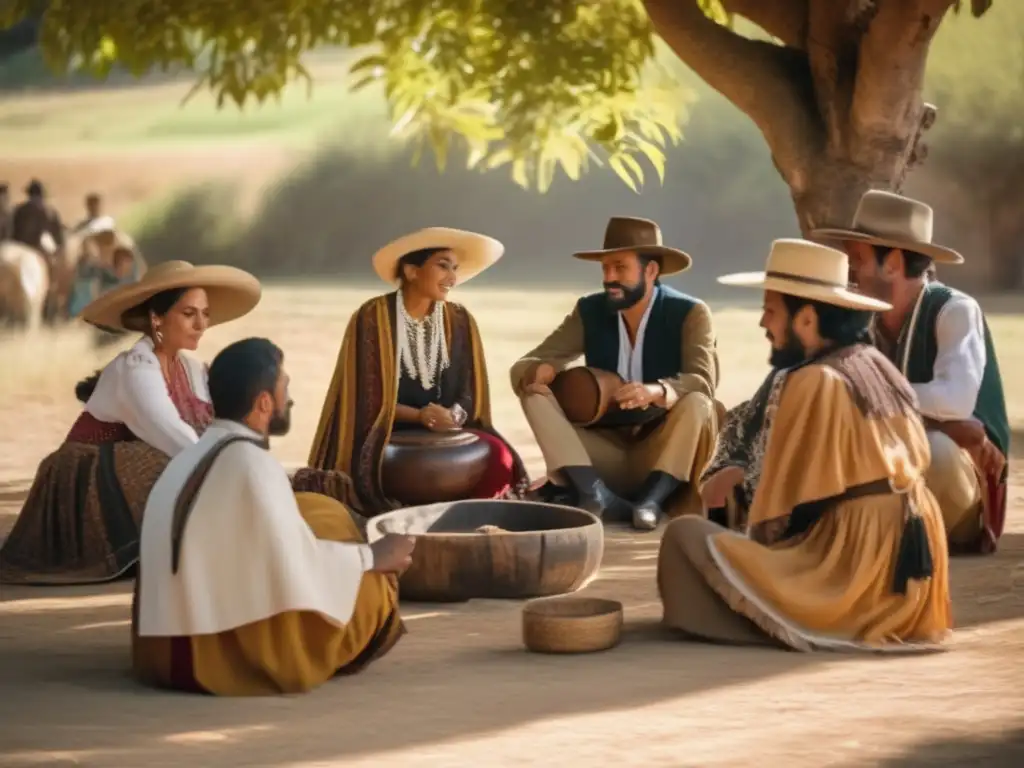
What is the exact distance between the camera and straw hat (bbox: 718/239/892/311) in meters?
5.51

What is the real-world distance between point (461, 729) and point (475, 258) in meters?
3.85

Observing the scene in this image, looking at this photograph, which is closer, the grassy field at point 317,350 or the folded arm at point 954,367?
the folded arm at point 954,367

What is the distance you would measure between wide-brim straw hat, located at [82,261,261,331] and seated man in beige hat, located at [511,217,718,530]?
5.82 ft

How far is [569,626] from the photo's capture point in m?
5.56

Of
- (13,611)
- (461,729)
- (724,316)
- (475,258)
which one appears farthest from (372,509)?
(724,316)

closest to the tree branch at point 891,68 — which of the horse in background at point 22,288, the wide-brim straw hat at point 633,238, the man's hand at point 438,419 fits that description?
the wide-brim straw hat at point 633,238

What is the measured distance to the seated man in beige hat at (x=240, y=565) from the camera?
4914 millimetres

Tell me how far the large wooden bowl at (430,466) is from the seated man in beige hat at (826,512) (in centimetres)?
213

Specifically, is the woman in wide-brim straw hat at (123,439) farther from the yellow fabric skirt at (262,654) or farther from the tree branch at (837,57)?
the tree branch at (837,57)

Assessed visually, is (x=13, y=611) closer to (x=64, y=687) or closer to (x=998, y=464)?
(x=64, y=687)

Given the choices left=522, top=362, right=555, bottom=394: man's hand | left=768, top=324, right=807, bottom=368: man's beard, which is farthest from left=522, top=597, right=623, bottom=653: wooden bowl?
left=522, top=362, right=555, bottom=394: man's hand

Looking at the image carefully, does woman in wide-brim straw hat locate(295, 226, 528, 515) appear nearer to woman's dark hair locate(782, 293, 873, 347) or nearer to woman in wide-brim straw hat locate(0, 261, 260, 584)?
woman in wide-brim straw hat locate(0, 261, 260, 584)

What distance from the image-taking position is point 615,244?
8.47m

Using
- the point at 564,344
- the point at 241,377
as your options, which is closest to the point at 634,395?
the point at 564,344
